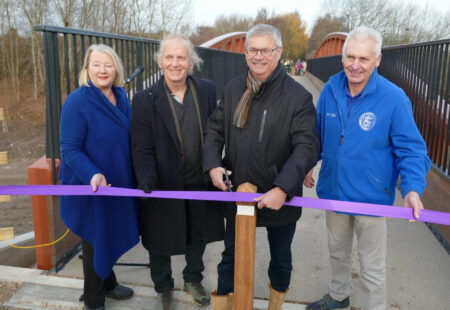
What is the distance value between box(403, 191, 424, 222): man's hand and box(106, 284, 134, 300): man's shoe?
6.81 feet

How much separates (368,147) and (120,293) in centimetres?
208

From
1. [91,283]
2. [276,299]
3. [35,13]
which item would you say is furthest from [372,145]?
[35,13]

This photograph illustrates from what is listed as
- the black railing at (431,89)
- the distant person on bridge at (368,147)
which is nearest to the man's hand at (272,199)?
the distant person on bridge at (368,147)

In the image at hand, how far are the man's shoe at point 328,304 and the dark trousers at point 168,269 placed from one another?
852mm

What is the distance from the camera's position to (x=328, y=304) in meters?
2.79

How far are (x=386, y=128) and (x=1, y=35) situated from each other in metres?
27.0

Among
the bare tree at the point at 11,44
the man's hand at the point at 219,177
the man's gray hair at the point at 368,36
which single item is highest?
the bare tree at the point at 11,44

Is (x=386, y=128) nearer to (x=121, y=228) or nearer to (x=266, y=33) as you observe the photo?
(x=266, y=33)

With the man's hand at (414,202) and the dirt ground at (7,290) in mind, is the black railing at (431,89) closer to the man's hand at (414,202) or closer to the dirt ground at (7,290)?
the man's hand at (414,202)

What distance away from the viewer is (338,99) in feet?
7.84

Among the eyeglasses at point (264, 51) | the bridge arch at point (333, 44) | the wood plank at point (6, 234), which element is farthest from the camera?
the bridge arch at point (333, 44)

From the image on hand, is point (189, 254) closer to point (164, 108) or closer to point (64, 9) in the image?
point (164, 108)

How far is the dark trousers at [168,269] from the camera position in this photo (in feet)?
9.09

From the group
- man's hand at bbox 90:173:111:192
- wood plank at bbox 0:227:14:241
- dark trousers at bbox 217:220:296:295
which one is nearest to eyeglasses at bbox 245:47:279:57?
dark trousers at bbox 217:220:296:295
